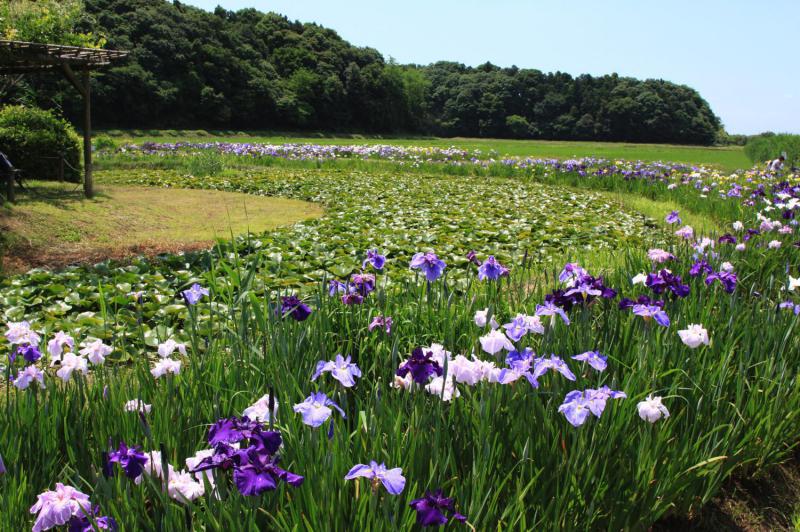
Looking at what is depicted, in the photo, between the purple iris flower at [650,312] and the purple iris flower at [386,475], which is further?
the purple iris flower at [650,312]

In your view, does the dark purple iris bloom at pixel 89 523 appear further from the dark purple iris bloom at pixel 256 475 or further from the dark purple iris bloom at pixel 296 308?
the dark purple iris bloom at pixel 296 308

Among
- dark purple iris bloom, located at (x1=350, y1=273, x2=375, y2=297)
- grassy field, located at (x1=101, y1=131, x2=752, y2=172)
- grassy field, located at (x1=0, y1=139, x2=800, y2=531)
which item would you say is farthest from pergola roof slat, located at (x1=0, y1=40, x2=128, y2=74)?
grassy field, located at (x1=101, y1=131, x2=752, y2=172)

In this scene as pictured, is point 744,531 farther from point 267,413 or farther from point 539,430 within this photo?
point 267,413

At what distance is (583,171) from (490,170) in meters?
2.90

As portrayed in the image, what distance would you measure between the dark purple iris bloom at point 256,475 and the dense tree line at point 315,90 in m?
27.5

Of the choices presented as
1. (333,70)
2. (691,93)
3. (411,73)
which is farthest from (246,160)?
(691,93)

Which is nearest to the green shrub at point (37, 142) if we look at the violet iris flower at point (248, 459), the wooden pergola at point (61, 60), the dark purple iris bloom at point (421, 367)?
the wooden pergola at point (61, 60)

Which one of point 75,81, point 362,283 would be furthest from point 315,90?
point 362,283

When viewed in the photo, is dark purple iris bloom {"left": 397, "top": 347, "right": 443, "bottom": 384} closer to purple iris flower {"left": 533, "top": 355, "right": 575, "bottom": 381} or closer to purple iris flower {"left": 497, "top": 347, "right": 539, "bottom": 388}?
purple iris flower {"left": 497, "top": 347, "right": 539, "bottom": 388}

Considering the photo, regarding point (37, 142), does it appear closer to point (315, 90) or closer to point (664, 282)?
point (664, 282)

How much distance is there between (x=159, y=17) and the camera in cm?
4303

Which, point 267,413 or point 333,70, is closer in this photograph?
point 267,413

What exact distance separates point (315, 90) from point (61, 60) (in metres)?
43.8

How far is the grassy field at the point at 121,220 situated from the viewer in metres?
6.68
